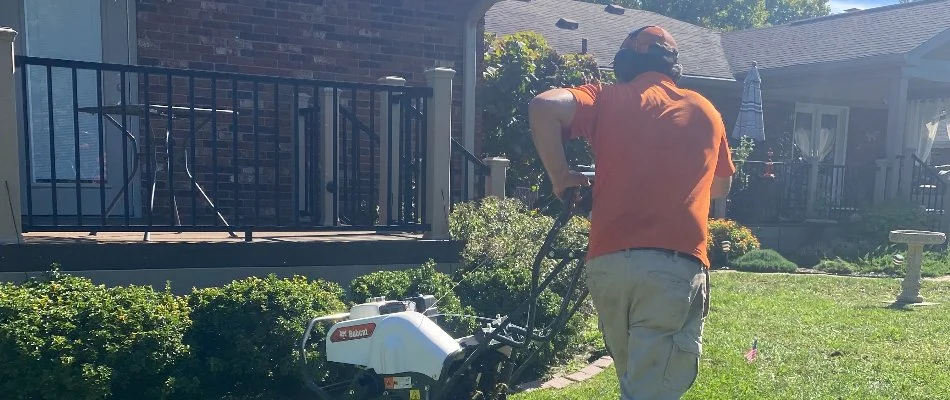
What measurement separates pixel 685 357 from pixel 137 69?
3469 mm

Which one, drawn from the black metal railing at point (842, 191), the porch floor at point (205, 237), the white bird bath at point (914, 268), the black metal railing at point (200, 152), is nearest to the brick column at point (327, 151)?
the black metal railing at point (200, 152)

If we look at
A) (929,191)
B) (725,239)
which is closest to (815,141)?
(929,191)

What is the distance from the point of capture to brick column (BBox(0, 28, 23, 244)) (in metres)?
3.98

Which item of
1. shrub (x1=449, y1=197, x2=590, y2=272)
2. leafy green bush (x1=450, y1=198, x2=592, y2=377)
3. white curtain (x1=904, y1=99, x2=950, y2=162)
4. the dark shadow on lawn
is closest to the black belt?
leafy green bush (x1=450, y1=198, x2=592, y2=377)

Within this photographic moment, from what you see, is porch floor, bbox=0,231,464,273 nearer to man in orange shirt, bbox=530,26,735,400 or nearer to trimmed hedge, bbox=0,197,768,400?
trimmed hedge, bbox=0,197,768,400

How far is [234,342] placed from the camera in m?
3.83

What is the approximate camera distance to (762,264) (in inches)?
390

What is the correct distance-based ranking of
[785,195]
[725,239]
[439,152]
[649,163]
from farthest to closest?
[785,195] < [725,239] < [439,152] < [649,163]

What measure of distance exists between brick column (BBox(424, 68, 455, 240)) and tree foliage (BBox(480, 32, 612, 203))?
10.4 feet

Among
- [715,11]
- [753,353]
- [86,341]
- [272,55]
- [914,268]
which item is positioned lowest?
[753,353]

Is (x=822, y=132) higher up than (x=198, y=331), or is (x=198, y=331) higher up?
(x=822, y=132)

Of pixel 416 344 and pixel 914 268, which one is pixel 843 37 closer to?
pixel 914 268

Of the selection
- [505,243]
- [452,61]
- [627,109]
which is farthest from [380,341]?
[452,61]

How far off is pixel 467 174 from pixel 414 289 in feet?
6.33
